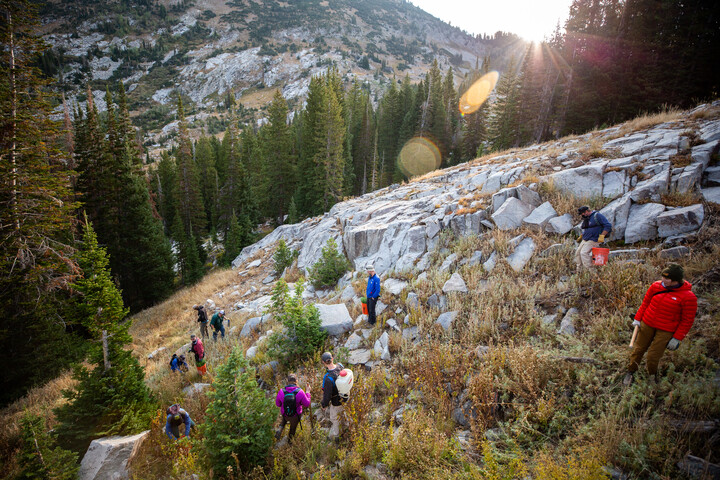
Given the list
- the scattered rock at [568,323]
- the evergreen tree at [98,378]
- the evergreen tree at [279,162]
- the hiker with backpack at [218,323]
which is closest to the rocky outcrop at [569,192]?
the scattered rock at [568,323]

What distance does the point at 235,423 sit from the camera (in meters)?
4.65

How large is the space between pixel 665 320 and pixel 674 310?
0.18 m

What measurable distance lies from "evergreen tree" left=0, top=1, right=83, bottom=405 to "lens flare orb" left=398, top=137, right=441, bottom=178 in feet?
132

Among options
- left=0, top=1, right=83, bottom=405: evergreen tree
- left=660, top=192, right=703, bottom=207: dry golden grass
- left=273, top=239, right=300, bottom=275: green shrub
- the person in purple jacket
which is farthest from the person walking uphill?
left=273, top=239, right=300, bottom=275: green shrub

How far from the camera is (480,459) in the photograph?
376 centimetres

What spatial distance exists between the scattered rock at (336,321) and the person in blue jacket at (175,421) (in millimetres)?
3779

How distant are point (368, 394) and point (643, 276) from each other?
19.2ft

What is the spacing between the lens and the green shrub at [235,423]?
452 cm

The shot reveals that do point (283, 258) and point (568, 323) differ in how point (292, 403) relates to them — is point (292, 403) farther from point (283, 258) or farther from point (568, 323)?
point (283, 258)

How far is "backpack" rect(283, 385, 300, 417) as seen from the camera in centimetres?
505

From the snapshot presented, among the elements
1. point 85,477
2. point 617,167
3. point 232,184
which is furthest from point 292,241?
point 232,184

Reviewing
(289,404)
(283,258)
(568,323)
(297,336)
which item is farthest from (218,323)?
(568,323)

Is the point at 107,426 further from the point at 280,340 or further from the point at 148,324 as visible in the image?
the point at 148,324

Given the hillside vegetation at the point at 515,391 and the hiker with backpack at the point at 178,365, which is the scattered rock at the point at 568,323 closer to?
the hillside vegetation at the point at 515,391
